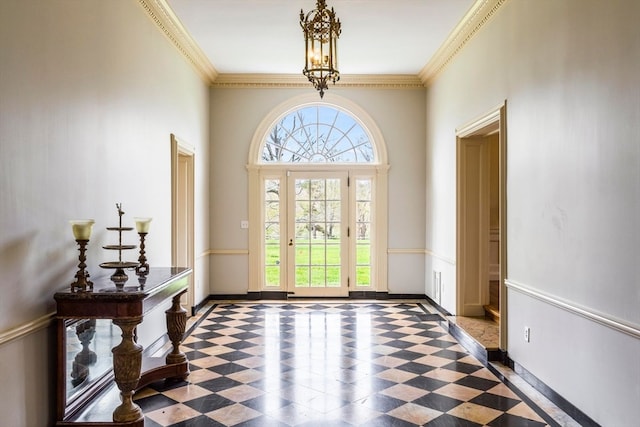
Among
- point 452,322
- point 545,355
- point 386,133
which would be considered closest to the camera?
point 545,355

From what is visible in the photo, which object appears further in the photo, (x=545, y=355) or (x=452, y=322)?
(x=452, y=322)

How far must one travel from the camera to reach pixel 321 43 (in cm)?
364

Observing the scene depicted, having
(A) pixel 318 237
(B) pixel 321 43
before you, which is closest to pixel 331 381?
(B) pixel 321 43

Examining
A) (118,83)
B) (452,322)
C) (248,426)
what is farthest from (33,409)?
(452,322)

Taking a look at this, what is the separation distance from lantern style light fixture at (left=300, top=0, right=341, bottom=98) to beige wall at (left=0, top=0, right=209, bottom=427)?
1.46m

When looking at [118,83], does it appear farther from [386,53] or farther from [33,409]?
[386,53]

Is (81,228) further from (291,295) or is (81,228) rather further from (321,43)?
(291,295)

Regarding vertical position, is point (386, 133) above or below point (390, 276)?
above

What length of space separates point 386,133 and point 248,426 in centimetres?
539

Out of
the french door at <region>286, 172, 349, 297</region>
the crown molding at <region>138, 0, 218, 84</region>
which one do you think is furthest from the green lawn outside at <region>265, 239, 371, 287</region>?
the crown molding at <region>138, 0, 218, 84</region>

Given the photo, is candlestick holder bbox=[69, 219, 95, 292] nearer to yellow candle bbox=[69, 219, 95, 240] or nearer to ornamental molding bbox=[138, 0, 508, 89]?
yellow candle bbox=[69, 219, 95, 240]

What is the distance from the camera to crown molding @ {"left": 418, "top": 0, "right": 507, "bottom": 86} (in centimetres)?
485

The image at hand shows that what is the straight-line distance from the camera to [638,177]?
2.62 meters

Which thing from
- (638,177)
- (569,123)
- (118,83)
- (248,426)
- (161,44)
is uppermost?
(161,44)
